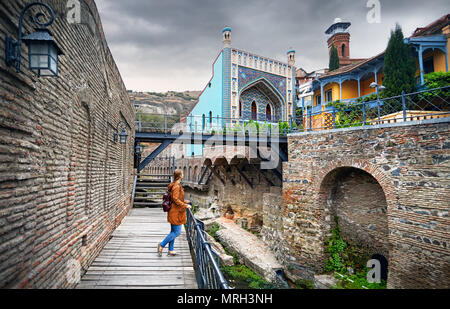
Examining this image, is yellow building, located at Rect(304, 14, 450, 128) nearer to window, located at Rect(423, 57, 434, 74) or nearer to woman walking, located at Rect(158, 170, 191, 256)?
window, located at Rect(423, 57, 434, 74)

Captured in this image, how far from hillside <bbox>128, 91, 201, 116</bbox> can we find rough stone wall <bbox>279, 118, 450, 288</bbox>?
1459 inches

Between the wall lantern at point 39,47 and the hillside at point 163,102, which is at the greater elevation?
the hillside at point 163,102

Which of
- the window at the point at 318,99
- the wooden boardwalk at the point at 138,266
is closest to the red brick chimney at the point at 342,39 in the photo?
the window at the point at 318,99

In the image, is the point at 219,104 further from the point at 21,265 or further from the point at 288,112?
the point at 21,265

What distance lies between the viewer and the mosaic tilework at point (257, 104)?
18.0 meters

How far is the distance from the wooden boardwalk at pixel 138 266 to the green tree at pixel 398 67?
40.1ft

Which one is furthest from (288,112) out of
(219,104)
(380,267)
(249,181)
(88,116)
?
(88,116)

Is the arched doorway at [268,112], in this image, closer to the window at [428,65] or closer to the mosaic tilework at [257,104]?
the mosaic tilework at [257,104]

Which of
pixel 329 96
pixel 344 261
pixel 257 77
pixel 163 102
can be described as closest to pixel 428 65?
pixel 329 96

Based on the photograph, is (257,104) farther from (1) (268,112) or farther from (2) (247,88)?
(2) (247,88)

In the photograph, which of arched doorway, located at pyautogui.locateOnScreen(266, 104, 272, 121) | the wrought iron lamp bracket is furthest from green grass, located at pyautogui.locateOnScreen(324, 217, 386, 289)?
arched doorway, located at pyautogui.locateOnScreen(266, 104, 272, 121)

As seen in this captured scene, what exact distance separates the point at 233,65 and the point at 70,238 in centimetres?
1535

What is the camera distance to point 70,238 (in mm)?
3355

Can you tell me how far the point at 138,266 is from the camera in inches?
170
